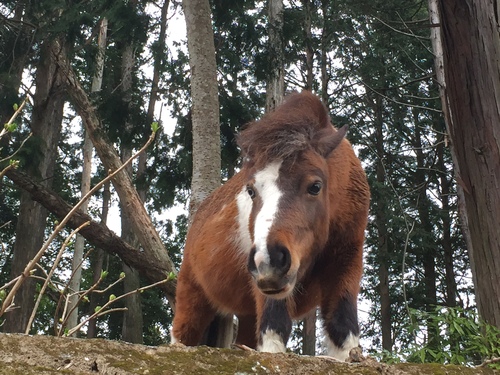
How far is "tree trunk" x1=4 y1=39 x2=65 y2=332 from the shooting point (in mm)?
14984

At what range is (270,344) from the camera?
4.18m

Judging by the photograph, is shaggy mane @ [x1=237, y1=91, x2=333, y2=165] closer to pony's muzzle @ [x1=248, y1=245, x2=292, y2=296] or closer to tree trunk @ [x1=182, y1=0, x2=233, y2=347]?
pony's muzzle @ [x1=248, y1=245, x2=292, y2=296]

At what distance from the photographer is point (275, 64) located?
12414 mm

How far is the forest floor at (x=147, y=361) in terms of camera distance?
2152mm

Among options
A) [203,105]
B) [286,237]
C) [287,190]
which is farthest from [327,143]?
[203,105]

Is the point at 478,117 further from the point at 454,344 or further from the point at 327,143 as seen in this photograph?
the point at 454,344

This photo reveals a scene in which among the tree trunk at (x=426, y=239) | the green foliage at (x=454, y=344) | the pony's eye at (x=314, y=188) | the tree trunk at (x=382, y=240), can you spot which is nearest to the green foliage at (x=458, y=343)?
the green foliage at (x=454, y=344)

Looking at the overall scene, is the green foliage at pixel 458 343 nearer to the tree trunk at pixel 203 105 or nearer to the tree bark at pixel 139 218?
the tree trunk at pixel 203 105

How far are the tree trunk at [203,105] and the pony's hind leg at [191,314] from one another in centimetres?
230

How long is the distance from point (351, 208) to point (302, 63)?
16658mm

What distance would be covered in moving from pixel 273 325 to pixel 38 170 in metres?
10.9

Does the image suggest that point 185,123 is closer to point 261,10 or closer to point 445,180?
point 261,10

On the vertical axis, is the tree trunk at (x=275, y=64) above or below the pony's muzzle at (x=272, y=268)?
above

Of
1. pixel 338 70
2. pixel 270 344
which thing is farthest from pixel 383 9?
pixel 270 344
